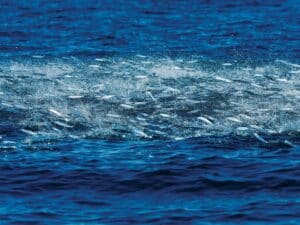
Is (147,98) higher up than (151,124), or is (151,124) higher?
(151,124)

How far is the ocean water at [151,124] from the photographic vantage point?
1552 centimetres

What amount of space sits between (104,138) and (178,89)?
17.5 ft

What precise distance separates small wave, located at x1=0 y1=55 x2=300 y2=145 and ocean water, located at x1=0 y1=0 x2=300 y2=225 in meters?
0.04

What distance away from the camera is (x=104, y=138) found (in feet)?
64.0

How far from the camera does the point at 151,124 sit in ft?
67.8

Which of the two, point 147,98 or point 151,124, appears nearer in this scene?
point 151,124

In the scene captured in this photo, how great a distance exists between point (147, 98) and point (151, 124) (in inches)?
111

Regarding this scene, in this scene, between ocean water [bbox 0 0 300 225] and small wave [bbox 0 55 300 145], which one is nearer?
ocean water [bbox 0 0 300 225]

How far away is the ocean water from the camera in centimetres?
1552

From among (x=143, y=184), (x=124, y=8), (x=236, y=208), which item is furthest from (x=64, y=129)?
(x=124, y=8)

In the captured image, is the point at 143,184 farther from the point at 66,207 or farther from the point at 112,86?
the point at 112,86

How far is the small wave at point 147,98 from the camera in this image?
20.1 metres

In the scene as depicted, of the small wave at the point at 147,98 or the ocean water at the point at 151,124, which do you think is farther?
the small wave at the point at 147,98

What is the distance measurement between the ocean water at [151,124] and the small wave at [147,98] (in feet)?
0.14
